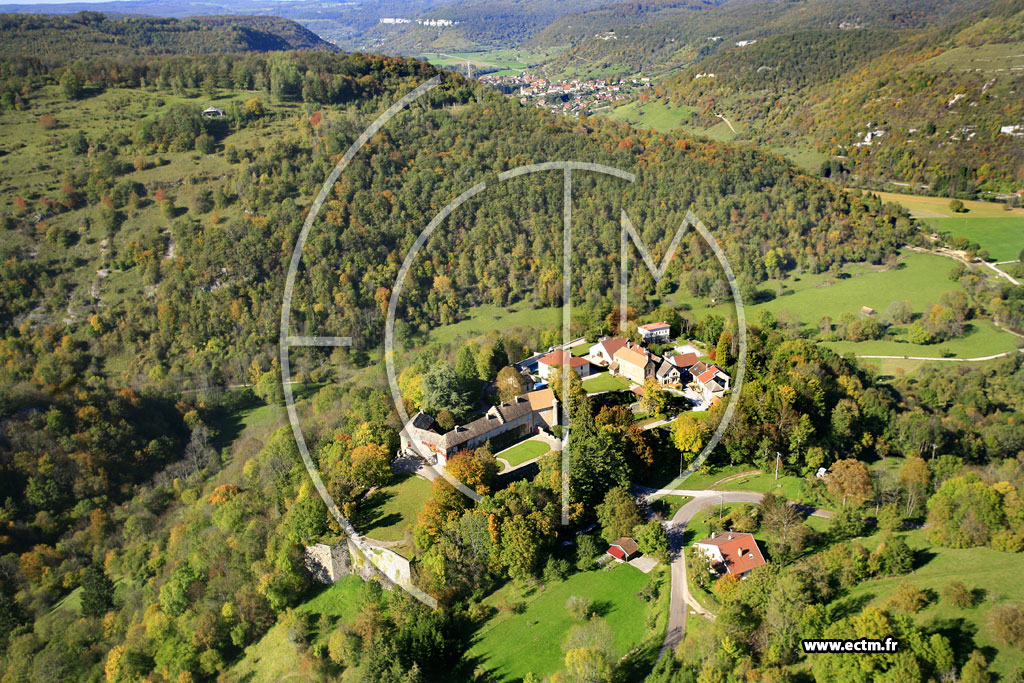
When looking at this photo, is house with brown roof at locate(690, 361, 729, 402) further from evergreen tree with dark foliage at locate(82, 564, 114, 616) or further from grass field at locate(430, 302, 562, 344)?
evergreen tree with dark foliage at locate(82, 564, 114, 616)

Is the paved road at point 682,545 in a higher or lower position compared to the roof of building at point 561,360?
lower

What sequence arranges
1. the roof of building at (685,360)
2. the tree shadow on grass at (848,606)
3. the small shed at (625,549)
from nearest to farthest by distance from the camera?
the tree shadow on grass at (848,606) < the small shed at (625,549) < the roof of building at (685,360)

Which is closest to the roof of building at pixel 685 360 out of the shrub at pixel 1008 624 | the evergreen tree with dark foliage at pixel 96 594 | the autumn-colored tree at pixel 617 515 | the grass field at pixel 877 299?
the autumn-colored tree at pixel 617 515

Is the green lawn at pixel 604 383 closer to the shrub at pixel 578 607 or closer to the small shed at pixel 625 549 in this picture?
the small shed at pixel 625 549

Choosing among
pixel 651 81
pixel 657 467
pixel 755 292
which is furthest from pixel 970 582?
pixel 651 81

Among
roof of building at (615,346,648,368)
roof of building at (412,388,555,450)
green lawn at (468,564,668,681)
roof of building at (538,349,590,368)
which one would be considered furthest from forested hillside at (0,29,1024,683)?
roof of building at (615,346,648,368)

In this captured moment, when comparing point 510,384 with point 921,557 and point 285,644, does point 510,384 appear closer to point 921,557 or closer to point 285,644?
point 285,644
